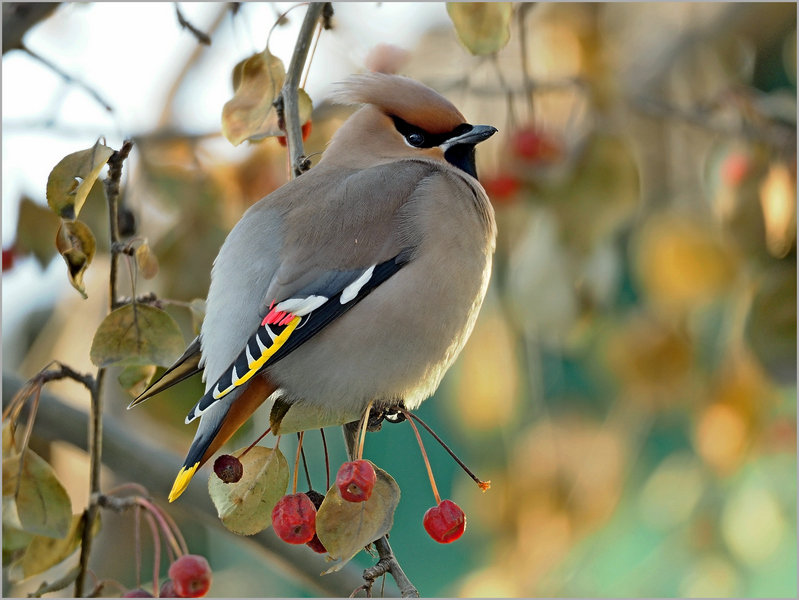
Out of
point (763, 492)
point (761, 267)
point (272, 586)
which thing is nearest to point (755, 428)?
point (763, 492)

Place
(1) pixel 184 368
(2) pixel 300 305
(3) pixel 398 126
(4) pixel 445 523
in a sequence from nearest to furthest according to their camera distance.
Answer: (4) pixel 445 523 < (2) pixel 300 305 < (1) pixel 184 368 < (3) pixel 398 126

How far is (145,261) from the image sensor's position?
1.70 m

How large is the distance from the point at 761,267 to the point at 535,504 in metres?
1.38

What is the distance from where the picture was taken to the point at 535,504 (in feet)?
12.0

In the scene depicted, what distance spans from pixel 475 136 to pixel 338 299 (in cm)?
60

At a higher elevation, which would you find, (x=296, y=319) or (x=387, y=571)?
(x=296, y=319)

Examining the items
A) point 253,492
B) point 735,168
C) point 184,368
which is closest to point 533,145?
point 735,168

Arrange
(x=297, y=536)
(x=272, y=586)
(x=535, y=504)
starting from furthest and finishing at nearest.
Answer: (x=272, y=586)
(x=535, y=504)
(x=297, y=536)

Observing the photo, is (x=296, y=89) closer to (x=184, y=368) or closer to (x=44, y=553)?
(x=184, y=368)

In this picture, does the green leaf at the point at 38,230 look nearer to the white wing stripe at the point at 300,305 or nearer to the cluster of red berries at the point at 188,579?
the white wing stripe at the point at 300,305

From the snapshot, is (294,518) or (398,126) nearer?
(294,518)

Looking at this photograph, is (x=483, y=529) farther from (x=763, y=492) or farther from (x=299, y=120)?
(x=299, y=120)

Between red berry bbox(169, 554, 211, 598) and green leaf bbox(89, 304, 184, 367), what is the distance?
15.7 inches

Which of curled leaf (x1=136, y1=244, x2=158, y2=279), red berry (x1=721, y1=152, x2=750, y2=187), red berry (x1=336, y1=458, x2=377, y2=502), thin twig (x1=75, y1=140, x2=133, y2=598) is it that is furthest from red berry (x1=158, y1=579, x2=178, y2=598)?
red berry (x1=721, y1=152, x2=750, y2=187)
